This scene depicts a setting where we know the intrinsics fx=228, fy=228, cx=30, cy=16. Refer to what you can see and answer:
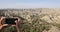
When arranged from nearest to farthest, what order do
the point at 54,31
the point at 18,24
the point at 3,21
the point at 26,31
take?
the point at 18,24
the point at 3,21
the point at 26,31
the point at 54,31

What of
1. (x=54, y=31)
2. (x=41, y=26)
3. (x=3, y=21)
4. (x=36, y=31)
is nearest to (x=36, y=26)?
→ (x=41, y=26)

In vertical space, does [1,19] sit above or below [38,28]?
above

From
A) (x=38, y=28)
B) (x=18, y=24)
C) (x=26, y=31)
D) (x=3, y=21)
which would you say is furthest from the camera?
(x=38, y=28)

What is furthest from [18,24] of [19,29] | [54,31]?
[54,31]

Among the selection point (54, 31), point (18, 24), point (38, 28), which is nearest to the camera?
point (18, 24)

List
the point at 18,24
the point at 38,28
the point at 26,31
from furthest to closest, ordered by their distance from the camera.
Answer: the point at 38,28, the point at 26,31, the point at 18,24

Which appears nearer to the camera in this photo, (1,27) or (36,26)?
(1,27)

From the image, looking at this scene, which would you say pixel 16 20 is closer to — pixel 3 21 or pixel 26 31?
pixel 3 21

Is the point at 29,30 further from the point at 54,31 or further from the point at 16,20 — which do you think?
the point at 16,20

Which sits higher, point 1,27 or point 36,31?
point 1,27
